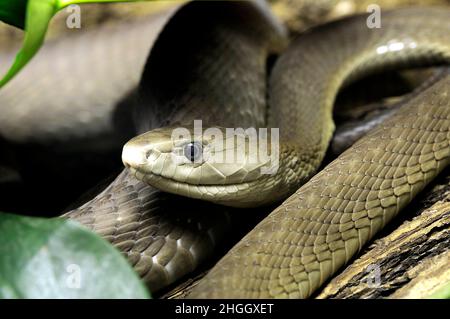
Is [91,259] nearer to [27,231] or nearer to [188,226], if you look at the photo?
[27,231]

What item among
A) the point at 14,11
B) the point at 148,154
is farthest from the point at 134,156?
the point at 14,11

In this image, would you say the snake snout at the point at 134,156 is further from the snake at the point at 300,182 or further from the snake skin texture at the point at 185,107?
the snake skin texture at the point at 185,107

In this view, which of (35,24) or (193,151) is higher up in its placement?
(35,24)

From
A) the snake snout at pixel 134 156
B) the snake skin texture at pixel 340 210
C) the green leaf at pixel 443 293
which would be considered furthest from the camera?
the snake snout at pixel 134 156

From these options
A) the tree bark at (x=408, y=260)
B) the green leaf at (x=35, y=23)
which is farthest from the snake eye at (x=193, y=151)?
the green leaf at (x=35, y=23)

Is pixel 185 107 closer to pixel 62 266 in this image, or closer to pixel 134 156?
pixel 134 156

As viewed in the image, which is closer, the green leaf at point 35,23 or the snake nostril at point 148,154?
the green leaf at point 35,23

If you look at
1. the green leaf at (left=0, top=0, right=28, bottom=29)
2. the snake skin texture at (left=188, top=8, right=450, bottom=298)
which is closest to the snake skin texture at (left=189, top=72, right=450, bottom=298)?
the snake skin texture at (left=188, top=8, right=450, bottom=298)
